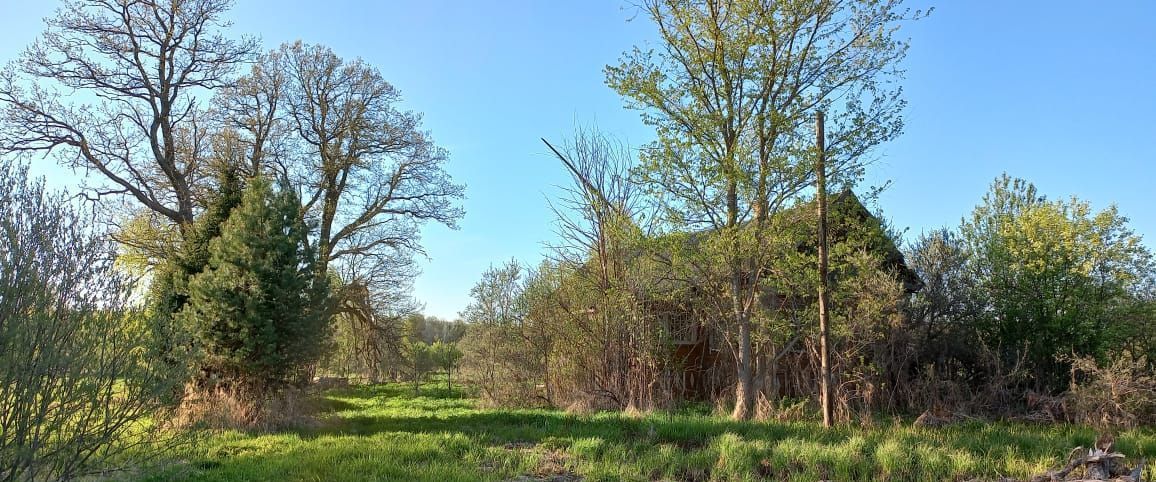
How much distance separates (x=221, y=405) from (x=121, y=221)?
444 inches

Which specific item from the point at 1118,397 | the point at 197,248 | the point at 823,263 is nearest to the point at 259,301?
the point at 197,248

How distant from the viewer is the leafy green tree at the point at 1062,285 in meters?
12.7

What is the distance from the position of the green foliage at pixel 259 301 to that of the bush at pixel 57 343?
6012 mm

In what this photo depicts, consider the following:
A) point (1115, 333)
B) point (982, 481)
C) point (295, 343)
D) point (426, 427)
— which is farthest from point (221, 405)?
point (1115, 333)

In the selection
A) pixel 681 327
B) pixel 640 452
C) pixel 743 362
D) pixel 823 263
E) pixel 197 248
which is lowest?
pixel 640 452

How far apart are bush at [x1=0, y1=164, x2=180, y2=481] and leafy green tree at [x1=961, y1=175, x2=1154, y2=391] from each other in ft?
47.4

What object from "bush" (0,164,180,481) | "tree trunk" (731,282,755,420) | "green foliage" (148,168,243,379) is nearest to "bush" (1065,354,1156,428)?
"tree trunk" (731,282,755,420)

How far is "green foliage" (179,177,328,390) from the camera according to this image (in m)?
12.5

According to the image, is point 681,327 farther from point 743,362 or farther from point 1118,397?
point 1118,397

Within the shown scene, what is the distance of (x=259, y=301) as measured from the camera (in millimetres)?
12547

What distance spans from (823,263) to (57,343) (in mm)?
10323

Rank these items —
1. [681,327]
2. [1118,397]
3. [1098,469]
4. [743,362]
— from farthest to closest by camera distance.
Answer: [681,327] → [743,362] → [1118,397] → [1098,469]

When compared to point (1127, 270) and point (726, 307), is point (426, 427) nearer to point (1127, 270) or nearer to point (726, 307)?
point (726, 307)

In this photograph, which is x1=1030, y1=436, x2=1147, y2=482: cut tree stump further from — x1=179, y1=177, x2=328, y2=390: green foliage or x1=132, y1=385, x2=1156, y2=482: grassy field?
x1=179, y1=177, x2=328, y2=390: green foliage
